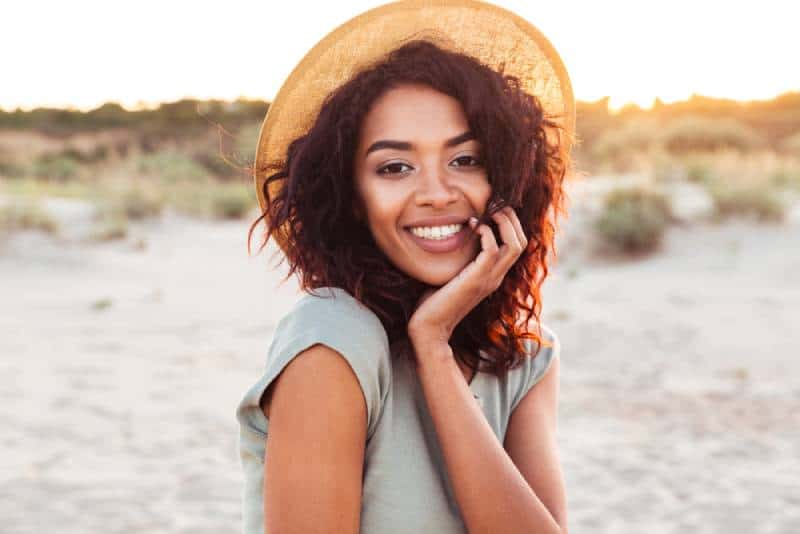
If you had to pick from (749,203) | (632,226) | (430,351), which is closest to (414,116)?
(430,351)

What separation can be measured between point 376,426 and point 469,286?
0.35 metres

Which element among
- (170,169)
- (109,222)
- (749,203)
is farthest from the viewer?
(170,169)

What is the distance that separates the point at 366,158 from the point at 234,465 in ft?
11.0

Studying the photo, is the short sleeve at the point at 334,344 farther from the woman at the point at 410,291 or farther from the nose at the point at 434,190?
the nose at the point at 434,190

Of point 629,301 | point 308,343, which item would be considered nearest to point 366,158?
point 308,343

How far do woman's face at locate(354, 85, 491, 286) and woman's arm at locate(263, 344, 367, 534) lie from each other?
0.37 m

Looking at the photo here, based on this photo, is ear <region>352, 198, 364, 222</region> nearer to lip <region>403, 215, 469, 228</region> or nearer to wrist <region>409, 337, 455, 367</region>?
lip <region>403, 215, 469, 228</region>

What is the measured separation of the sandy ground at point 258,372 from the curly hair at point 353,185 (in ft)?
1.10

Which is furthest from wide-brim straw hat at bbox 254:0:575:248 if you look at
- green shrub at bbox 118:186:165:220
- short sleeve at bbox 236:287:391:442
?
green shrub at bbox 118:186:165:220

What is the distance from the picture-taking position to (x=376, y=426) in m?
1.72

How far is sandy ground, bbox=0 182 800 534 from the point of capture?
14.6 ft

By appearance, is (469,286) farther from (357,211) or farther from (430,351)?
(357,211)

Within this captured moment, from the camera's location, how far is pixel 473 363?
2021 mm

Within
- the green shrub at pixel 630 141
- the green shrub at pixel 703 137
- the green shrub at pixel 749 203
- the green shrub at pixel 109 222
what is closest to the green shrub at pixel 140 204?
the green shrub at pixel 109 222
